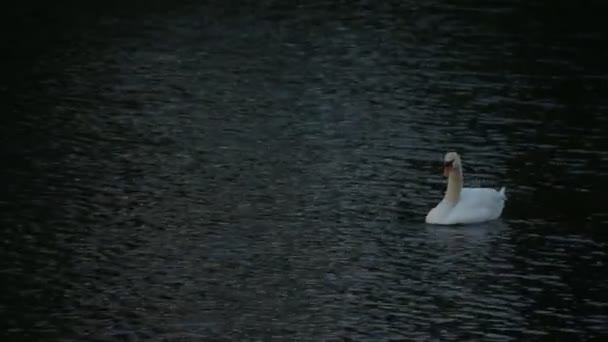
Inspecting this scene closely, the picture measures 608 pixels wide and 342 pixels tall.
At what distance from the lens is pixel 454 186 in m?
31.4

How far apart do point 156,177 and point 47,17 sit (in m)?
20.2

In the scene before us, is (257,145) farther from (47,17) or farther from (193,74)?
(47,17)

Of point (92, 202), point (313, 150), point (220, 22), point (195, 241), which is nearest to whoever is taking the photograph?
point (195, 241)

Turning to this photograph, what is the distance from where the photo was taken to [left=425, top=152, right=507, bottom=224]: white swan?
1220 inches

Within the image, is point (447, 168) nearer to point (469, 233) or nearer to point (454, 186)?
point (454, 186)

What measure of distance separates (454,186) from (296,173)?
12.8ft

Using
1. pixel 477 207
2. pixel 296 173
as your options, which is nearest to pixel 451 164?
pixel 477 207

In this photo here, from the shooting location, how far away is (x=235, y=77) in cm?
4341

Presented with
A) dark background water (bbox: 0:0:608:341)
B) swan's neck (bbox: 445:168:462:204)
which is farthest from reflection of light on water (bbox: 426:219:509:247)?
swan's neck (bbox: 445:168:462:204)

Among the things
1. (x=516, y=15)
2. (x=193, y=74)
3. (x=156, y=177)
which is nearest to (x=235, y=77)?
(x=193, y=74)

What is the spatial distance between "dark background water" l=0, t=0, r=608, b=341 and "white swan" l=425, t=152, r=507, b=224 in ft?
0.84

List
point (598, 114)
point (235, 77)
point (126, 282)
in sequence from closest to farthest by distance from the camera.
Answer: point (126, 282) < point (598, 114) < point (235, 77)

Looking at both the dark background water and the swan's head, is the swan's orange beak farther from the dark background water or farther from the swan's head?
the dark background water

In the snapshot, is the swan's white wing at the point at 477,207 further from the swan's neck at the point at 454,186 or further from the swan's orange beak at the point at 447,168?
the swan's orange beak at the point at 447,168
